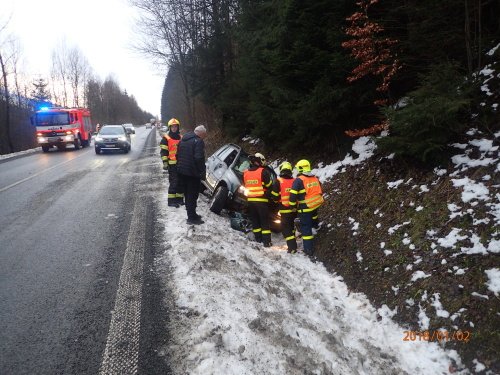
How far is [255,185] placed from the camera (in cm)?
694

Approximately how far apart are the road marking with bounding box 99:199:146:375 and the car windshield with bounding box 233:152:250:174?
3141 mm

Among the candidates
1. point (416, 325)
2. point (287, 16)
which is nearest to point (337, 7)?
point (287, 16)

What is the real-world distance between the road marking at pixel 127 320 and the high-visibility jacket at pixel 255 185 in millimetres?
2265

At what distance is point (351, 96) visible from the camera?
8.12m

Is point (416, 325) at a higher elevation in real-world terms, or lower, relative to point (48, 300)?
lower

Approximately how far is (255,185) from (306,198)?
1.04 m

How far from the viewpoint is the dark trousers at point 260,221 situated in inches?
274

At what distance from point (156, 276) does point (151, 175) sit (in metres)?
8.29

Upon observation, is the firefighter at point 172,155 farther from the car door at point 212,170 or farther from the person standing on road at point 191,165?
the person standing on road at point 191,165

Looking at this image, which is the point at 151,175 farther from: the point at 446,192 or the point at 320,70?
the point at 446,192

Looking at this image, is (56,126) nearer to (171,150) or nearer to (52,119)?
(52,119)

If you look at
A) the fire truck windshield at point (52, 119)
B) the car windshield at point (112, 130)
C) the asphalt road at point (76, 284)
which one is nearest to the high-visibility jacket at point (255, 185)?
the asphalt road at point (76, 284)
